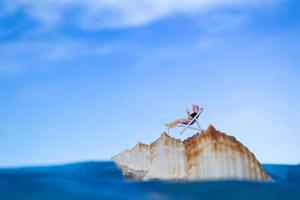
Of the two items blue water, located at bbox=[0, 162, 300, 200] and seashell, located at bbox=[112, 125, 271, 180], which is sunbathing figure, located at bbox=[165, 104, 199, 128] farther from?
blue water, located at bbox=[0, 162, 300, 200]

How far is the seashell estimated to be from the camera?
8.86 m

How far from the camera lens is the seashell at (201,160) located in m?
8.86

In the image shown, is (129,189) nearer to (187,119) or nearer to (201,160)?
(201,160)

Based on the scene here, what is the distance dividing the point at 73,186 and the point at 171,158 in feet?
5.54

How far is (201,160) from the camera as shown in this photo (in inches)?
355

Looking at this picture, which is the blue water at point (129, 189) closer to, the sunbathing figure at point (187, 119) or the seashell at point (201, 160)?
the seashell at point (201, 160)

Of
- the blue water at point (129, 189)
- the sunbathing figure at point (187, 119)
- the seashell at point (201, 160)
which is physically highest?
the sunbathing figure at point (187, 119)

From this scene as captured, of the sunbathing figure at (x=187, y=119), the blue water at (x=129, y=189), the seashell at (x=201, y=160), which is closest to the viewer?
the blue water at (x=129, y=189)

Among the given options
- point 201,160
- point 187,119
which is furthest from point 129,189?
point 187,119

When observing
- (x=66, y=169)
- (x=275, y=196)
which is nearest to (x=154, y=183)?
(x=275, y=196)

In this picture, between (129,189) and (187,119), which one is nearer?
(129,189)

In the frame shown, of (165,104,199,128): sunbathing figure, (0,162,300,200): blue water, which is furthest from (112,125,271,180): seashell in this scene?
(165,104,199,128): sunbathing figure

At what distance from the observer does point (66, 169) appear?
12.3 m

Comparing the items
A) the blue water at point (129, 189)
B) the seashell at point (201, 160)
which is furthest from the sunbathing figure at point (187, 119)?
the blue water at point (129, 189)
